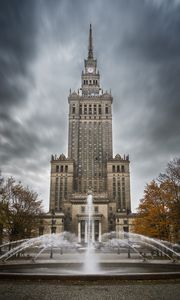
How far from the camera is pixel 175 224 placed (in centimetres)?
3662

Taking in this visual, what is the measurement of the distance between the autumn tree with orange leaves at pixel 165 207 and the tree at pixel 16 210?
1863 cm

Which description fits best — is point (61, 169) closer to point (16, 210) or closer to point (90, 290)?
point (16, 210)

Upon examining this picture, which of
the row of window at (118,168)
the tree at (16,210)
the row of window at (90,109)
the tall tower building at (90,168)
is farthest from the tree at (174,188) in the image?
the row of window at (90,109)

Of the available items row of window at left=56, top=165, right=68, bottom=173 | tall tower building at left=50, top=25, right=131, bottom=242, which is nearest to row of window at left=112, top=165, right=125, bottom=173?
tall tower building at left=50, top=25, right=131, bottom=242

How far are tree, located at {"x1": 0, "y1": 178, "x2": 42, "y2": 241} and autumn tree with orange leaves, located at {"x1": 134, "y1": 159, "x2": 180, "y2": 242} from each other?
18.6 m

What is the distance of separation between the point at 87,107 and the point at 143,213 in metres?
111

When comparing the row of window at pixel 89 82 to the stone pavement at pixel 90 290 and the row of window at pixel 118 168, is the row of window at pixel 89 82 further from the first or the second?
the stone pavement at pixel 90 290

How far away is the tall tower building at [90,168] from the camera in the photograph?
10631 centimetres

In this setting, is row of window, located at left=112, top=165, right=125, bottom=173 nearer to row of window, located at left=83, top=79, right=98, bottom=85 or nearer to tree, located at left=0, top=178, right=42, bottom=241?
row of window, located at left=83, top=79, right=98, bottom=85

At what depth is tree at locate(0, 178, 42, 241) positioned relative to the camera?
139ft

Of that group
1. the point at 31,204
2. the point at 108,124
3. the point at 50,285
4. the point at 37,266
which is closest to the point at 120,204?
the point at 108,124

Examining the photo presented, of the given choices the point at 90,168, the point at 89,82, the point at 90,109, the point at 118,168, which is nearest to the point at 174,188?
the point at 118,168

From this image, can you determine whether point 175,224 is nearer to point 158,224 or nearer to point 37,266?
point 158,224

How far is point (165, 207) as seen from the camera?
39.4 meters
